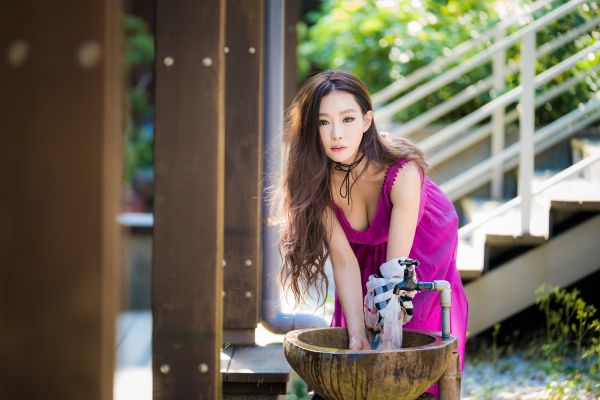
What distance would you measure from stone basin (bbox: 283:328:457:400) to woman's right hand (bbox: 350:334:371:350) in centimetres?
34

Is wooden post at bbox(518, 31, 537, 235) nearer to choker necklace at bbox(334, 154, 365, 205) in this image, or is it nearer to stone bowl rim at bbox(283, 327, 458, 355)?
choker necklace at bbox(334, 154, 365, 205)

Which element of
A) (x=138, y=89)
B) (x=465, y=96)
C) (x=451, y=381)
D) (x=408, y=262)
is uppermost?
(x=138, y=89)

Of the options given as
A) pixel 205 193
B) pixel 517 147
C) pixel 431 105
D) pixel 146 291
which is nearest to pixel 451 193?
pixel 517 147

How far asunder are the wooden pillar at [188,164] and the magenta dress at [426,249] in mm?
802

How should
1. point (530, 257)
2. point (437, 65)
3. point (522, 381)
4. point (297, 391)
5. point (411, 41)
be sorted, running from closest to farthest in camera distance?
point (297, 391) < point (522, 381) < point (530, 257) < point (437, 65) < point (411, 41)

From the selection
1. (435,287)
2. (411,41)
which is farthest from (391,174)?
(411,41)

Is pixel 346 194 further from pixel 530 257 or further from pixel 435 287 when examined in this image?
pixel 530 257

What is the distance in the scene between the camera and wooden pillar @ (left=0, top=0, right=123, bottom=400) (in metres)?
0.96

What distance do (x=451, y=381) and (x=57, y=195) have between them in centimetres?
163

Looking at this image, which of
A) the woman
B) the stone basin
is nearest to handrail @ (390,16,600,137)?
the woman

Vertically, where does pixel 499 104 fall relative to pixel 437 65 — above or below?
below

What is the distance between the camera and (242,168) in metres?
3.54

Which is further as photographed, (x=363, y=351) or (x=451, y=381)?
(x=451, y=381)

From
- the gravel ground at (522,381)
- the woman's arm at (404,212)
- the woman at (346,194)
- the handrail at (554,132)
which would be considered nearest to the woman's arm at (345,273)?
the woman at (346,194)
